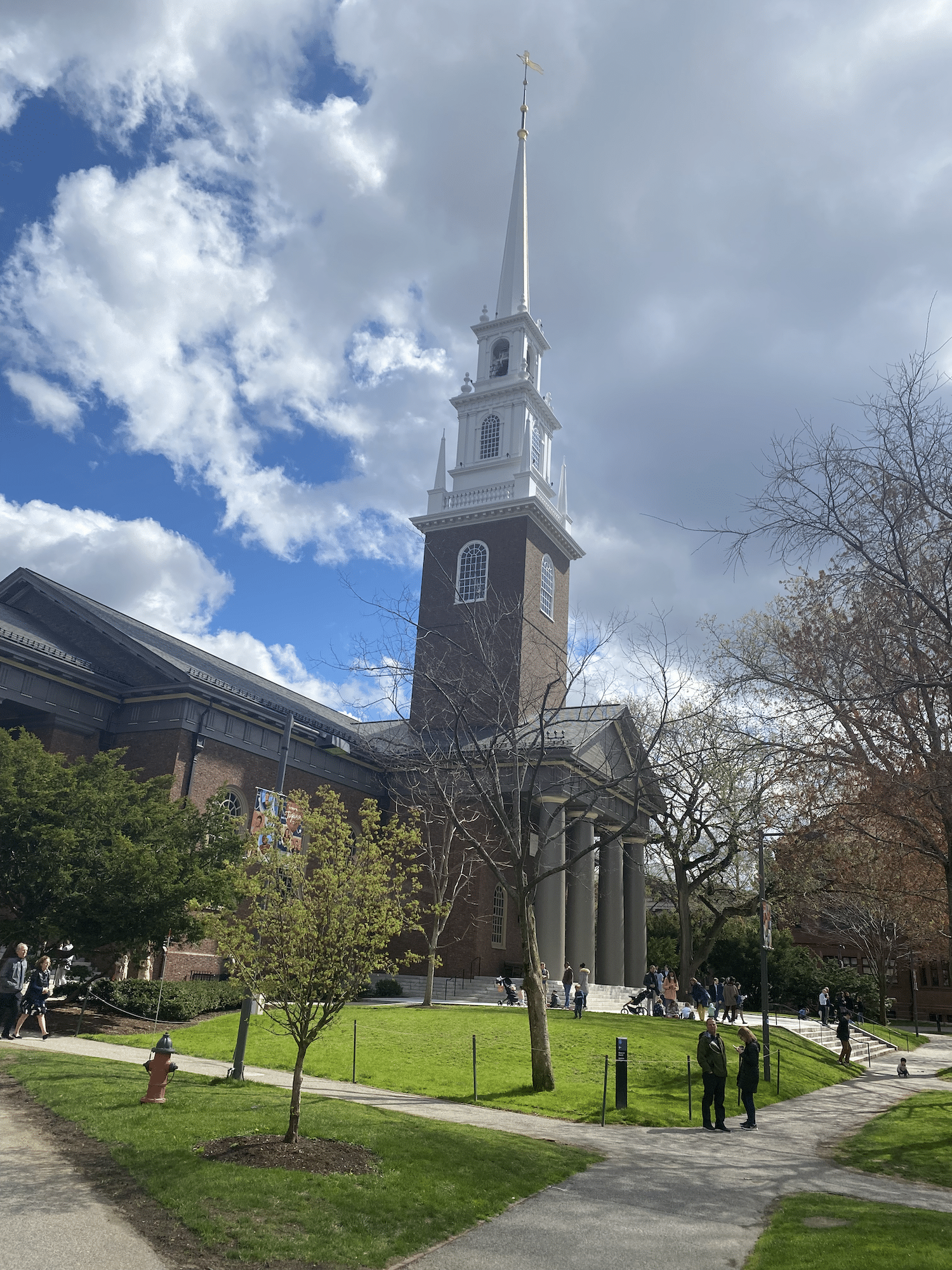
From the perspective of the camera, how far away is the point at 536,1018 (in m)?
17.5

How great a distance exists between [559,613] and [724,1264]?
41.1 metres

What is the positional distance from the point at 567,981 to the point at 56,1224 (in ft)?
94.3

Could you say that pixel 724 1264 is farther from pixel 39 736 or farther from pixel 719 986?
pixel 719 986

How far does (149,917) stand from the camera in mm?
20766

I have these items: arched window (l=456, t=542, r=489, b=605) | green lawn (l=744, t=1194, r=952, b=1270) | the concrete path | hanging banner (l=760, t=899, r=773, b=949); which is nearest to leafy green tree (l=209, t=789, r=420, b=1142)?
the concrete path

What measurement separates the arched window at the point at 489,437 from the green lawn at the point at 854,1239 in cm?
4080

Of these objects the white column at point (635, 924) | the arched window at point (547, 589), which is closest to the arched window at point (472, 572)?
the arched window at point (547, 589)

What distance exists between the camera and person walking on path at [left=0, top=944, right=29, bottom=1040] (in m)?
17.8

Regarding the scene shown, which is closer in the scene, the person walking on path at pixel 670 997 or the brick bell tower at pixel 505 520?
the person walking on path at pixel 670 997

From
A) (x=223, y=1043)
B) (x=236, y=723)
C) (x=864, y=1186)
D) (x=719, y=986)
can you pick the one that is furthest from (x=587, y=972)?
(x=864, y=1186)

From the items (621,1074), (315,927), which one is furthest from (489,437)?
(315,927)

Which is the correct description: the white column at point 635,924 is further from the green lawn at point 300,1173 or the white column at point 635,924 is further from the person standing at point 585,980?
the green lawn at point 300,1173

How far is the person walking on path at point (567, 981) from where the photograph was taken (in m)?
33.0

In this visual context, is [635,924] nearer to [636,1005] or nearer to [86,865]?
[636,1005]
